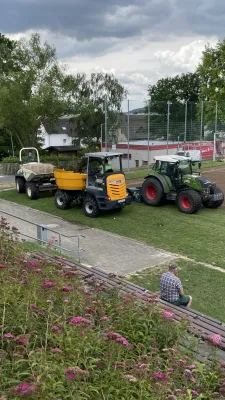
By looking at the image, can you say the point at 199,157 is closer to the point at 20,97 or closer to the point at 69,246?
the point at 20,97

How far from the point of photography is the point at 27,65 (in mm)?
22828

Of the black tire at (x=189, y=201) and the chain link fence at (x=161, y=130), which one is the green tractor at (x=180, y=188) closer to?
the black tire at (x=189, y=201)

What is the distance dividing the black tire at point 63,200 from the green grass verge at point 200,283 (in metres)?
5.72

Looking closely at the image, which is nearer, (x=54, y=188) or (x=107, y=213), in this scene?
(x=107, y=213)

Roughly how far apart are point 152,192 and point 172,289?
8.66m

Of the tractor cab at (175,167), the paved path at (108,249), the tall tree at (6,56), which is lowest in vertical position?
the paved path at (108,249)

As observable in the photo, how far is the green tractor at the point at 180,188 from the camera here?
45.3 feet

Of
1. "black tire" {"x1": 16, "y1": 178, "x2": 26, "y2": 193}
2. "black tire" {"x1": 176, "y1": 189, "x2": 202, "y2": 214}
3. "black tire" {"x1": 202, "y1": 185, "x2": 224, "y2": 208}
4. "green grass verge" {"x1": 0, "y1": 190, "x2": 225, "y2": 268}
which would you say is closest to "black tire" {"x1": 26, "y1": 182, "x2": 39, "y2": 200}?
"green grass verge" {"x1": 0, "y1": 190, "x2": 225, "y2": 268}

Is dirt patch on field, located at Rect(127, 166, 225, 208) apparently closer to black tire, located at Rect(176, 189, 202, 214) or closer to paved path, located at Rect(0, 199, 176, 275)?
black tire, located at Rect(176, 189, 202, 214)

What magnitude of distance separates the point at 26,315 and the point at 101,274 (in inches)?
136

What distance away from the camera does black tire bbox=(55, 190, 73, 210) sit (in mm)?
14195

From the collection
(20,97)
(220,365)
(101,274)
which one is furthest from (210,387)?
(20,97)

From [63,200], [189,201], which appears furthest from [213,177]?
[63,200]

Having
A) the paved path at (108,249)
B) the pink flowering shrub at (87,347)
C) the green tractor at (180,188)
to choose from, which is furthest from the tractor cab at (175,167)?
the pink flowering shrub at (87,347)
